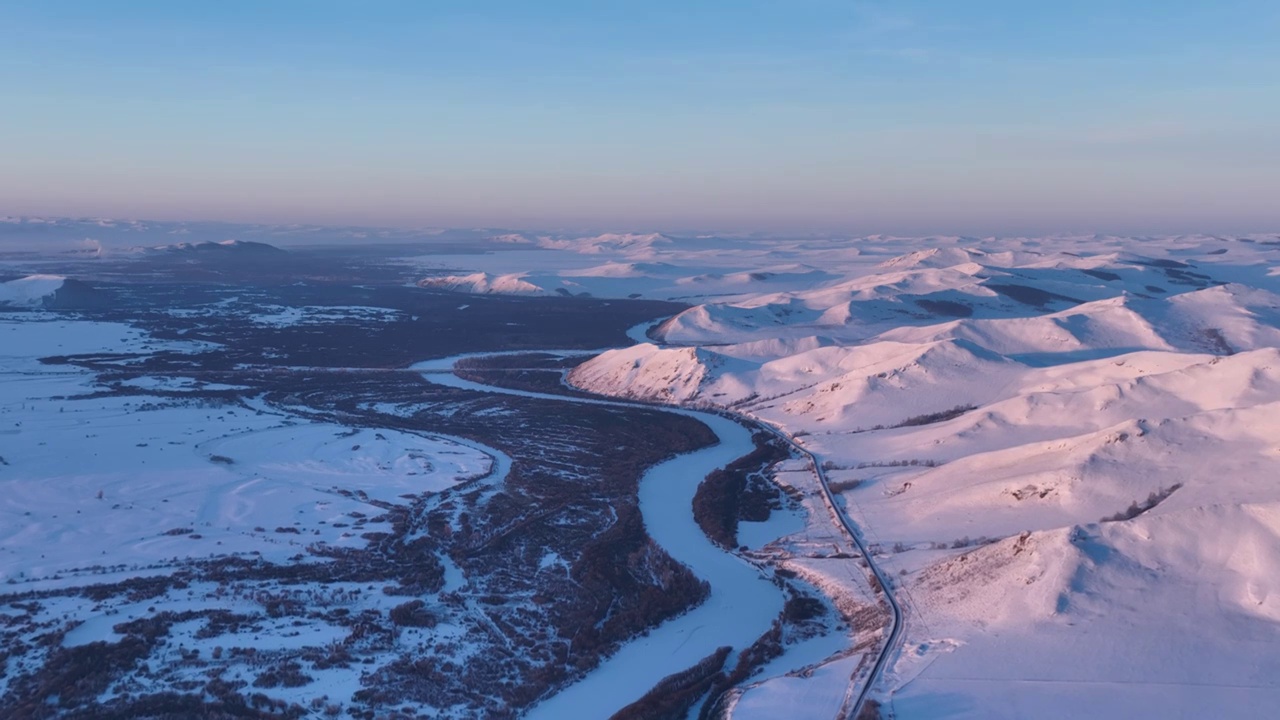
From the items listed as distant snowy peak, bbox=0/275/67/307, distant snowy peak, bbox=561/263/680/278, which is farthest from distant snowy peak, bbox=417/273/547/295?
distant snowy peak, bbox=0/275/67/307

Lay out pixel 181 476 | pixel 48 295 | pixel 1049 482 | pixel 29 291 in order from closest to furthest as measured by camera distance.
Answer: pixel 1049 482 < pixel 181 476 < pixel 48 295 < pixel 29 291

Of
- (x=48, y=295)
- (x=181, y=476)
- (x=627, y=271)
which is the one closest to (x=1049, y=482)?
(x=181, y=476)

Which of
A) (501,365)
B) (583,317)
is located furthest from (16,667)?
(583,317)

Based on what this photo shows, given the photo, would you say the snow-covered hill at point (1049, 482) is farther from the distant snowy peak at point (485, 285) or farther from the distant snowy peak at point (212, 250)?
the distant snowy peak at point (212, 250)

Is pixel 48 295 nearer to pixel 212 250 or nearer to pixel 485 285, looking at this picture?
pixel 485 285

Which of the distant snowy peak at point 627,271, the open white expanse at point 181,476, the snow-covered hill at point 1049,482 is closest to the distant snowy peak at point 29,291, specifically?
the open white expanse at point 181,476

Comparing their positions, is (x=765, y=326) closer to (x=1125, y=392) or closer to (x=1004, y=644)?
(x=1125, y=392)

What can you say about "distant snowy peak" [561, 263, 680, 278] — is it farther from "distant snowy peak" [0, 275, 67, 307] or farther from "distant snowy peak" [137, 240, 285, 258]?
"distant snowy peak" [137, 240, 285, 258]
